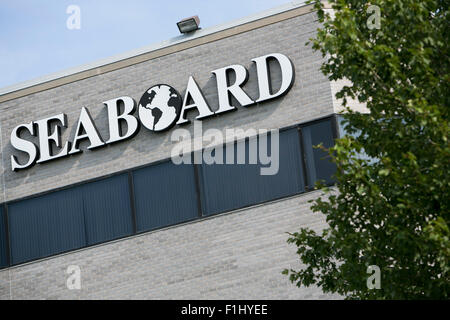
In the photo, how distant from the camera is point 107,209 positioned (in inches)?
922

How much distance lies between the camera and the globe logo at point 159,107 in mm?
23000

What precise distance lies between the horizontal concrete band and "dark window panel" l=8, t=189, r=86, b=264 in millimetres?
2764

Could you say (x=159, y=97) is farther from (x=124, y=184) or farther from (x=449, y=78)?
(x=449, y=78)

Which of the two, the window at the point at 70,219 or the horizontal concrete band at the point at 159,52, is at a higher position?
the horizontal concrete band at the point at 159,52

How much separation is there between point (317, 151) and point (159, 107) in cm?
403

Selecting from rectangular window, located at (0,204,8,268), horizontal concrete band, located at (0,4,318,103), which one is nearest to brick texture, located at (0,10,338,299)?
horizontal concrete band, located at (0,4,318,103)

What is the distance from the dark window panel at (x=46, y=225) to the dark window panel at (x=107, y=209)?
0.21m

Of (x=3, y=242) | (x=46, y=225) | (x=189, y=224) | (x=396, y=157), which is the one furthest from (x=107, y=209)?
(x=396, y=157)

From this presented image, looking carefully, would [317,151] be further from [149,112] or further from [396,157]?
[396,157]

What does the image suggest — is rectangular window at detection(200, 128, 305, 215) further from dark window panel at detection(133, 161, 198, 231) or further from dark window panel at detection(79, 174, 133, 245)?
dark window panel at detection(79, 174, 133, 245)

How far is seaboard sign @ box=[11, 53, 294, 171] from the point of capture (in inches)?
878

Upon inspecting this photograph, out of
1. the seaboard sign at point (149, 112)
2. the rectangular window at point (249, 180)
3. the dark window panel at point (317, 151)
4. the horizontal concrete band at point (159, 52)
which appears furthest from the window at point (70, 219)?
the dark window panel at point (317, 151)

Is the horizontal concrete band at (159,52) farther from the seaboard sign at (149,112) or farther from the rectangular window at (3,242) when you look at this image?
the rectangular window at (3,242)

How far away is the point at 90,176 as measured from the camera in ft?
77.5
